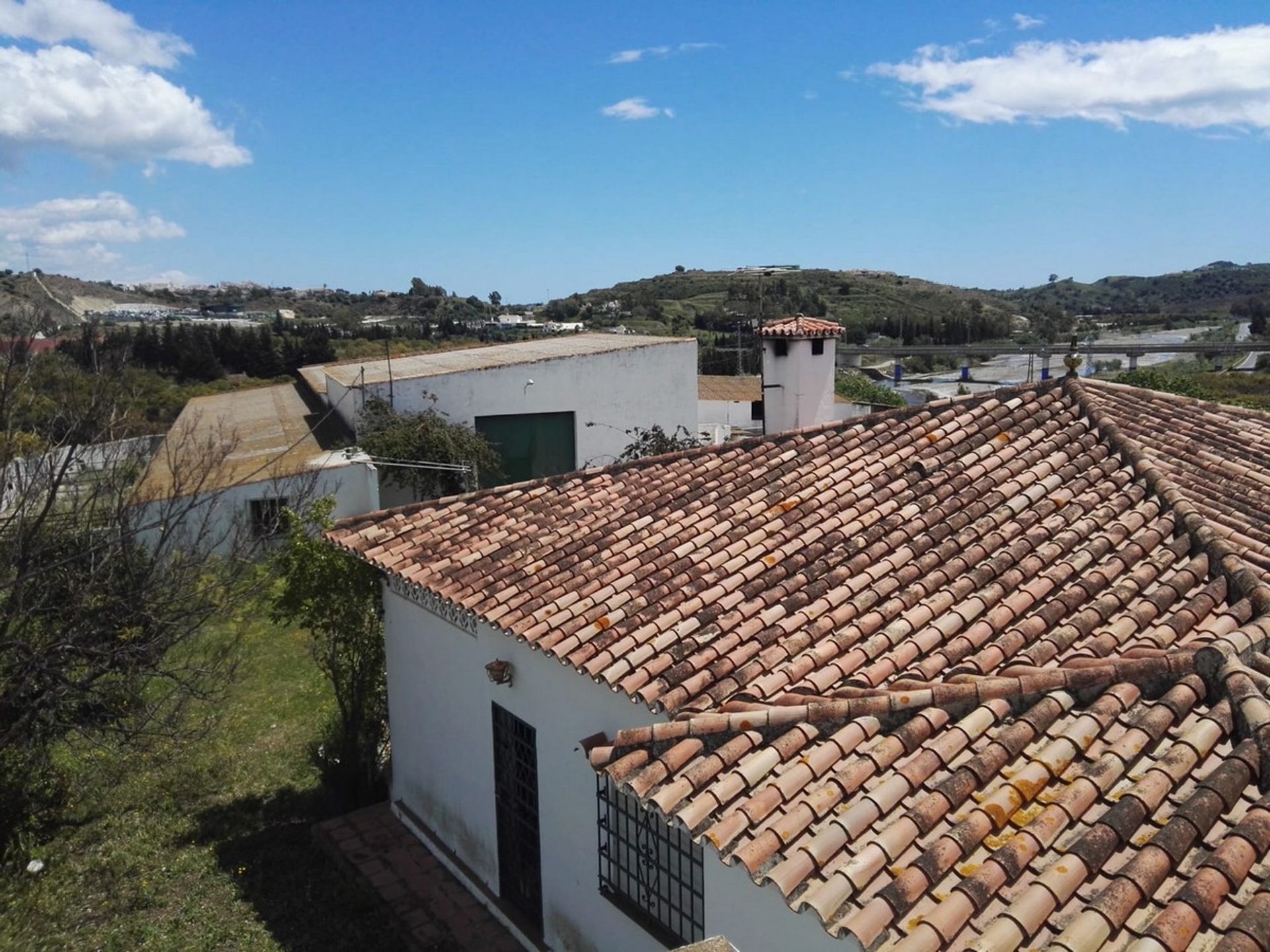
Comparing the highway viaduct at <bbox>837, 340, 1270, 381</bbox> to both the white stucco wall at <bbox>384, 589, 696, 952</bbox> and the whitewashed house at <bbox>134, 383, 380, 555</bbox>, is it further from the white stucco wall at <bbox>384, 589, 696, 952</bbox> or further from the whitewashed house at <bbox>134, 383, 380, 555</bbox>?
the whitewashed house at <bbox>134, 383, 380, 555</bbox>

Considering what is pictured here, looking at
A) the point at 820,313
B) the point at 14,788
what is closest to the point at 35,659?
the point at 14,788

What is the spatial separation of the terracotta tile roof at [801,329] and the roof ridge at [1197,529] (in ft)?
10.9

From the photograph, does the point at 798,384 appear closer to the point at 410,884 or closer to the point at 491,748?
the point at 491,748

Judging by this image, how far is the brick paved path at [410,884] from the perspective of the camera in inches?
317

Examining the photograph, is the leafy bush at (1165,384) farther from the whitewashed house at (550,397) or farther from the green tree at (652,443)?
the whitewashed house at (550,397)

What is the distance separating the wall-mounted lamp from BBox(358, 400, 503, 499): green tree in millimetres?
11894

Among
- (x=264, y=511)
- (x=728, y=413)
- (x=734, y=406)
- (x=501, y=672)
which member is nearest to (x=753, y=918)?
Answer: (x=501, y=672)

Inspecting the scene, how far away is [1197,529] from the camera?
5660 millimetres

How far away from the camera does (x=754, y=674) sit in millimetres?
5488

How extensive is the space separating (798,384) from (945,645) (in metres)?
5.81

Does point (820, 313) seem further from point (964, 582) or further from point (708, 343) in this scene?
point (964, 582)

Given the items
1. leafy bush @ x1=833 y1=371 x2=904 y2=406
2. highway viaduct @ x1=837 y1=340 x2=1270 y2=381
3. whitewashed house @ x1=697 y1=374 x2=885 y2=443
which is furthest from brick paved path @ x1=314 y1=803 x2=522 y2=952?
leafy bush @ x1=833 y1=371 x2=904 y2=406

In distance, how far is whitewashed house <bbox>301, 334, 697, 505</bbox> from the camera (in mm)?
21000

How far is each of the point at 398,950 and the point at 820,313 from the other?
63.4 m
